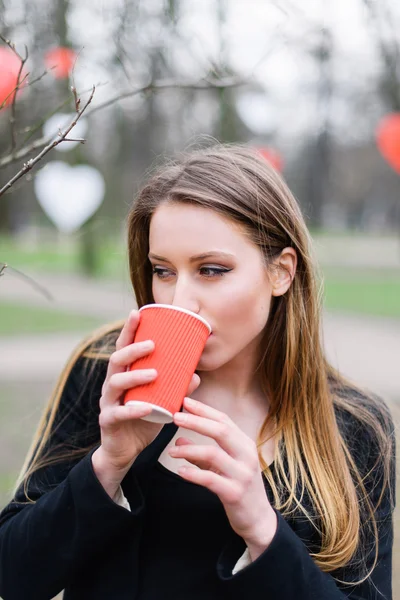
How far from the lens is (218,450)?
121 centimetres

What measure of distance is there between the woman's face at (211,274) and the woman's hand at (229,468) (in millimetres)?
238

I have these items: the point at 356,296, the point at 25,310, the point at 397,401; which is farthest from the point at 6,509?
the point at 356,296

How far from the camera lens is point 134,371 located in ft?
3.96

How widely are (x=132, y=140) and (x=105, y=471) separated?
20552mm

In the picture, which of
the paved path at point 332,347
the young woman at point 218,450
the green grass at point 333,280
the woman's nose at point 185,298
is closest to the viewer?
the young woman at point 218,450

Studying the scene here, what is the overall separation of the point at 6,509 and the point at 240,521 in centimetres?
62

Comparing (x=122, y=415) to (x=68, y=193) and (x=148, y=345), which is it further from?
(x=68, y=193)

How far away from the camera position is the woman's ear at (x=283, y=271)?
1638 millimetres

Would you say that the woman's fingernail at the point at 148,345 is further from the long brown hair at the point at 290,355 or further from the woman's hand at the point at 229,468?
the long brown hair at the point at 290,355

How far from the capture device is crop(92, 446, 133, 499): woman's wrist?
1.37m

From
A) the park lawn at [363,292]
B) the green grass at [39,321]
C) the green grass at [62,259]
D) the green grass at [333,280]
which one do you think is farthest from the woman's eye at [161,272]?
the green grass at [62,259]

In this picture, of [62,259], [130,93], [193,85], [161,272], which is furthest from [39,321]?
[62,259]

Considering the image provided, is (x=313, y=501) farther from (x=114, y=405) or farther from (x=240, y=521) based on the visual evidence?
(x=114, y=405)

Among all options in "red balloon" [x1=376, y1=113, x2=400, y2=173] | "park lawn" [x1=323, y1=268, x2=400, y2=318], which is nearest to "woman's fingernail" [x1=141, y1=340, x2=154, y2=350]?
"park lawn" [x1=323, y1=268, x2=400, y2=318]
